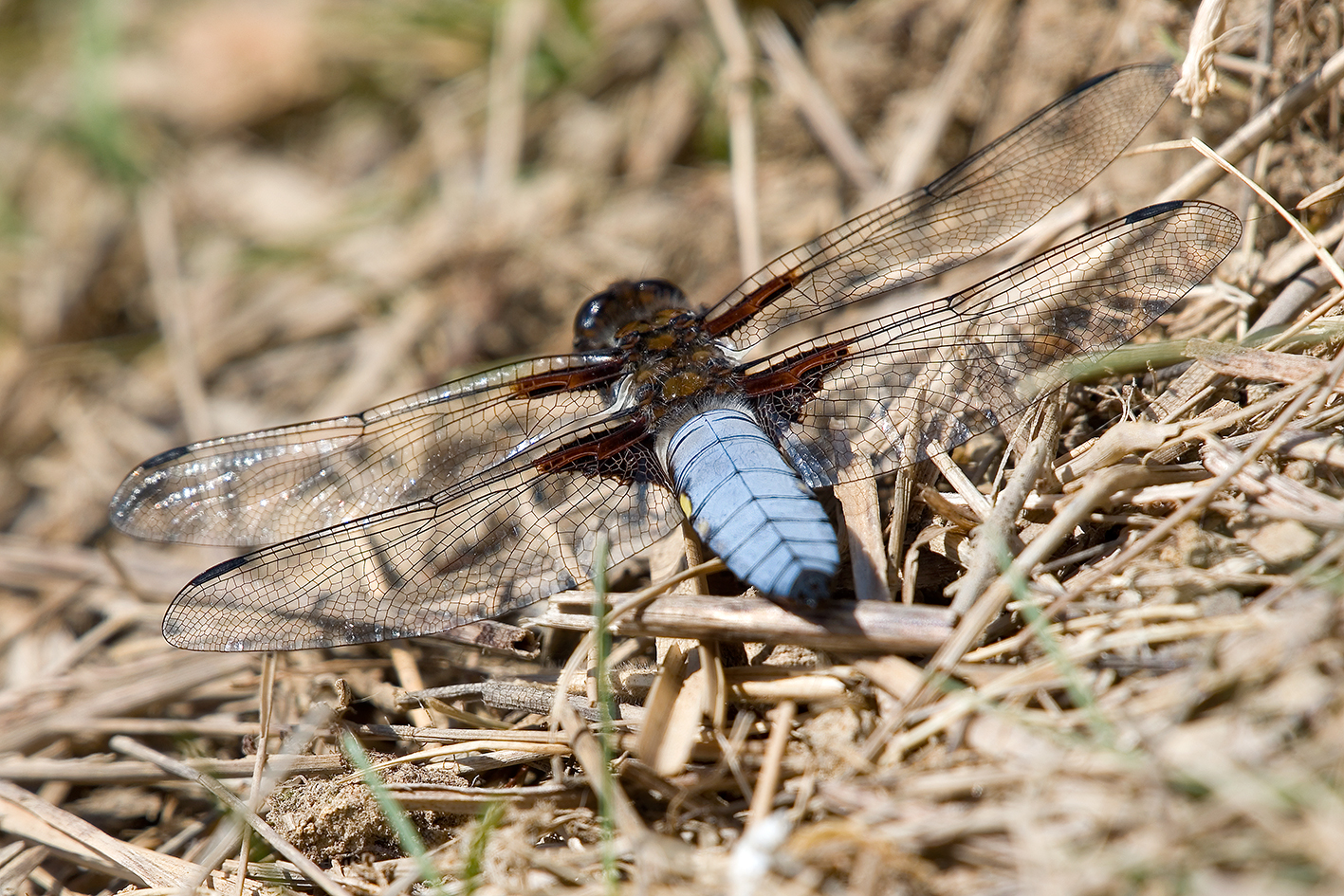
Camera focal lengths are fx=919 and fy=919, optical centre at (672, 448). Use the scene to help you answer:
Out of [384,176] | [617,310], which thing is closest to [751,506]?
[617,310]

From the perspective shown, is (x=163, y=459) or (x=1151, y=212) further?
(x=163, y=459)

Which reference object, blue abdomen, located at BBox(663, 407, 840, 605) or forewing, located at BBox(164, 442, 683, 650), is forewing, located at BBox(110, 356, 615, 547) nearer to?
forewing, located at BBox(164, 442, 683, 650)

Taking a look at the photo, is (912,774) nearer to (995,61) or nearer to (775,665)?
(775,665)

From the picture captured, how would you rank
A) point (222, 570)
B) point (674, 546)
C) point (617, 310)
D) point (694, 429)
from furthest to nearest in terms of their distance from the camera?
point (617, 310) < point (674, 546) < point (694, 429) < point (222, 570)

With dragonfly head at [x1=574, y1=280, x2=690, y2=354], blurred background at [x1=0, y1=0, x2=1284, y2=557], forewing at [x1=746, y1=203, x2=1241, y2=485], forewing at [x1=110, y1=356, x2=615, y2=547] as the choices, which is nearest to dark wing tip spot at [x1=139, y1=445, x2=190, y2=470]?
forewing at [x1=110, y1=356, x2=615, y2=547]

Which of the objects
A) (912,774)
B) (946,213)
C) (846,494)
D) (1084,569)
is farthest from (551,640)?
(946,213)

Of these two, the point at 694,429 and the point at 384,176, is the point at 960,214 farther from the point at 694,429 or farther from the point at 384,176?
the point at 384,176
